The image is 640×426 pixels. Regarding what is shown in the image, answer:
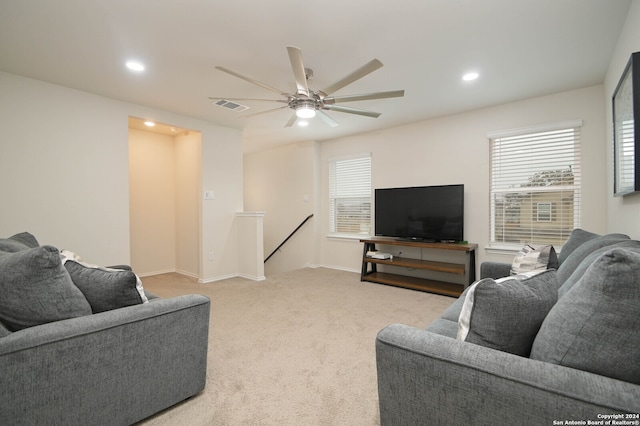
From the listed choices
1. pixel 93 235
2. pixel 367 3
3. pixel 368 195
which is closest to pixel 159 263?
pixel 93 235

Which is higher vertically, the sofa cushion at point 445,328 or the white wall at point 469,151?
the white wall at point 469,151

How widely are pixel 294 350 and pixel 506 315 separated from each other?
5.61 ft

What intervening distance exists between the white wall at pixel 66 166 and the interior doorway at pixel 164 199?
1077mm

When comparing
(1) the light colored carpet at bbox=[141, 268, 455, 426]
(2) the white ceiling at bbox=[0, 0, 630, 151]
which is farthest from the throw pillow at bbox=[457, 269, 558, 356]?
(2) the white ceiling at bbox=[0, 0, 630, 151]

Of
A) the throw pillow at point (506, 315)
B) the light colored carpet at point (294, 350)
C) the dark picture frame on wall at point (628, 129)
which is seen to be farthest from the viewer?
the dark picture frame on wall at point (628, 129)

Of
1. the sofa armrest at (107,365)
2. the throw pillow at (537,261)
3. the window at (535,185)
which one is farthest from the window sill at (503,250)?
the sofa armrest at (107,365)

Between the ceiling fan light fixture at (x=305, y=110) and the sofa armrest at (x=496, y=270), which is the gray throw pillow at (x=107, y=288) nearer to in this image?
the ceiling fan light fixture at (x=305, y=110)

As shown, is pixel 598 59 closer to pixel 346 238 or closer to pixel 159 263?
→ pixel 346 238

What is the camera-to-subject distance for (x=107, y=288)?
4.67 ft

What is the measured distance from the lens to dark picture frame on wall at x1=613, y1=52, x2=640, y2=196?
1.70 m

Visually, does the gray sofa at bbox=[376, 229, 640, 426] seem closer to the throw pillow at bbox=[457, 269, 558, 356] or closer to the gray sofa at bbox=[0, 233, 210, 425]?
the throw pillow at bbox=[457, 269, 558, 356]

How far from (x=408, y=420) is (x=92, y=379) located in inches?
52.6

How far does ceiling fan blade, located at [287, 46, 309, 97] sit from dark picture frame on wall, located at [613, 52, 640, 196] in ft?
6.51

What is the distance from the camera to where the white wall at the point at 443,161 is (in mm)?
3211
